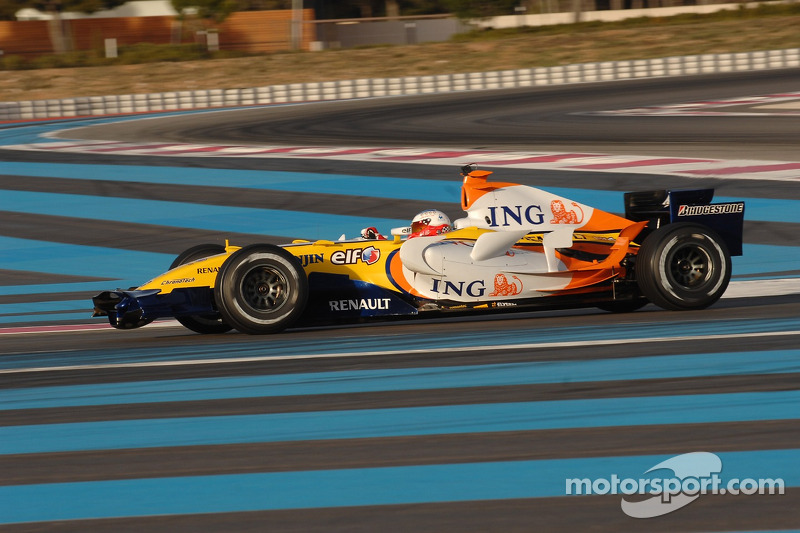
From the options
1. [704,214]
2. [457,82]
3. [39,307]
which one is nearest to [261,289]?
[704,214]

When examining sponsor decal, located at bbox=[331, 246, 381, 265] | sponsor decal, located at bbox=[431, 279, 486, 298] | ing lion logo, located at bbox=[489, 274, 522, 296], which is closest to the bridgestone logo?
ing lion logo, located at bbox=[489, 274, 522, 296]

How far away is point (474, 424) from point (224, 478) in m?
1.16

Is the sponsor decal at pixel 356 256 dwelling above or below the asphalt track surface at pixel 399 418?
above

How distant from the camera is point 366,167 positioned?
1641 centimetres

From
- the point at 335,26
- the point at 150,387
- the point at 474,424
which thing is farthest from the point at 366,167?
the point at 335,26

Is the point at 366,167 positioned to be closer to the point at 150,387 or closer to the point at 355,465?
the point at 150,387

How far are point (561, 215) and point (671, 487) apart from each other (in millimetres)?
3895

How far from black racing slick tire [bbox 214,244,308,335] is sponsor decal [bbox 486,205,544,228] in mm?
1341

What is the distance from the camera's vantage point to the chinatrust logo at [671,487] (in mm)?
3773

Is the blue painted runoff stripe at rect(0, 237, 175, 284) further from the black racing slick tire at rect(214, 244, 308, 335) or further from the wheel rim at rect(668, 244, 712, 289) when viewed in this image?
the wheel rim at rect(668, 244, 712, 289)

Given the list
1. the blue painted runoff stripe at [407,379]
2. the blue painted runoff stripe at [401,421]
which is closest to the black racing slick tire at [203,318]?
the blue painted runoff stripe at [407,379]

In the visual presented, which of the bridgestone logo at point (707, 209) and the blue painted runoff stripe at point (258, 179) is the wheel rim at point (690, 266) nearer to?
the bridgestone logo at point (707, 209)

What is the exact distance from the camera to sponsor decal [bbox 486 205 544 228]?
7523 mm

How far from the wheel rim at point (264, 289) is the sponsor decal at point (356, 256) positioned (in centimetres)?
42
